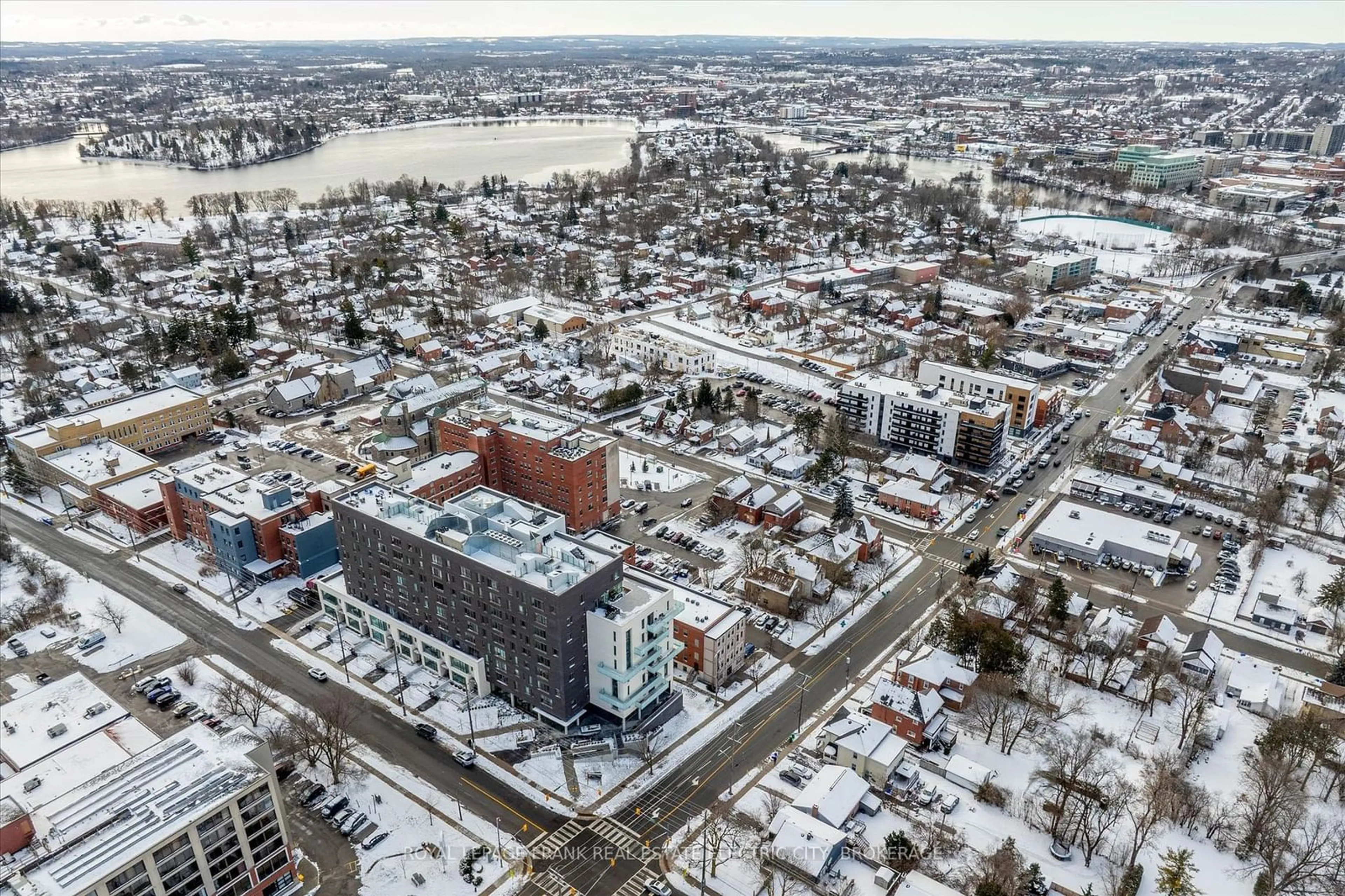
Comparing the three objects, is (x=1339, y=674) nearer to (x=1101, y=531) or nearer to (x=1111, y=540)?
(x=1111, y=540)

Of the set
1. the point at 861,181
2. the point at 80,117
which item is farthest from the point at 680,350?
the point at 80,117

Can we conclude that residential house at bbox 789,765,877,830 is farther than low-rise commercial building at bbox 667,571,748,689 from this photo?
No

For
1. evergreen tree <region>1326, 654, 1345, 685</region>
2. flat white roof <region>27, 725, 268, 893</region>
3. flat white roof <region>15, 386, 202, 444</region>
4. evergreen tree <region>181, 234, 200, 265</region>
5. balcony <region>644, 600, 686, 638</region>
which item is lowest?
evergreen tree <region>1326, 654, 1345, 685</region>

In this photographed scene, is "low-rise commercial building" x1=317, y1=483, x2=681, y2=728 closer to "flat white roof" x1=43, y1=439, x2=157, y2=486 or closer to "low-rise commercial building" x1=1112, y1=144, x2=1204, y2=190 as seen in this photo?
"flat white roof" x1=43, y1=439, x2=157, y2=486

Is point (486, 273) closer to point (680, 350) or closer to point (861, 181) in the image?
point (680, 350)

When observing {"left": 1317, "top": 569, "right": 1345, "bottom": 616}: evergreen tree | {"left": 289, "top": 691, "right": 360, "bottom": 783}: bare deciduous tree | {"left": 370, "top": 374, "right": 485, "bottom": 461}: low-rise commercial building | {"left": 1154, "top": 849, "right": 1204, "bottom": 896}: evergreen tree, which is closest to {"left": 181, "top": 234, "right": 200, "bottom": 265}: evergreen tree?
{"left": 370, "top": 374, "right": 485, "bottom": 461}: low-rise commercial building

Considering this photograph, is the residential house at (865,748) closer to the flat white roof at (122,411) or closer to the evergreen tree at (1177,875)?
the evergreen tree at (1177,875)
